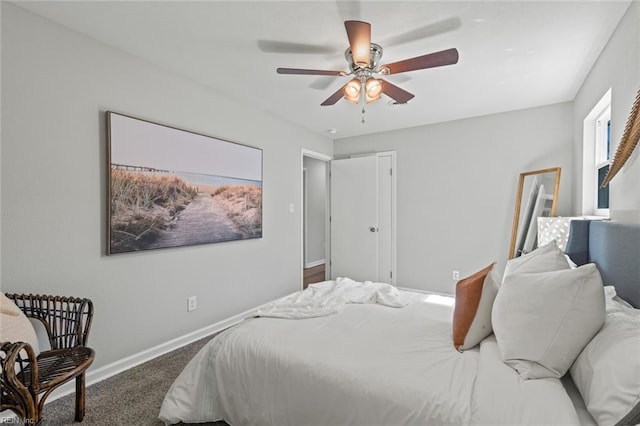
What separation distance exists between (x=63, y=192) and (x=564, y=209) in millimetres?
4645

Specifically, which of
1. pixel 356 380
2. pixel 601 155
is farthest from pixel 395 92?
pixel 601 155

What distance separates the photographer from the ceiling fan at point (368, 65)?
5.57 feet

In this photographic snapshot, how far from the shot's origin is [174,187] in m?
2.66

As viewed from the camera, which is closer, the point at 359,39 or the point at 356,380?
the point at 356,380

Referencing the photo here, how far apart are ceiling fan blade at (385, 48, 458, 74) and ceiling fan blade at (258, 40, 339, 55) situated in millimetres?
545

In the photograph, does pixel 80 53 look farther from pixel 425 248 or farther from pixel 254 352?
pixel 425 248

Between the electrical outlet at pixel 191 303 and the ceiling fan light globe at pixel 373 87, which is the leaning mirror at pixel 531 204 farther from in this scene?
the electrical outlet at pixel 191 303

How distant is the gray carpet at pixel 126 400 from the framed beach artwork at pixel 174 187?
93 centimetres

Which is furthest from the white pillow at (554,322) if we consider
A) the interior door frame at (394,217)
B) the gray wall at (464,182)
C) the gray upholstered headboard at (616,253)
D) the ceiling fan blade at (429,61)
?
the interior door frame at (394,217)

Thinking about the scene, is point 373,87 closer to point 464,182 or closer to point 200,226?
point 200,226

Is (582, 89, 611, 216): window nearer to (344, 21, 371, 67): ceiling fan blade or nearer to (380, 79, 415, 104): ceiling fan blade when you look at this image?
(380, 79, 415, 104): ceiling fan blade

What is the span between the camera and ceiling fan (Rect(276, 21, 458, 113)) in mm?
1699

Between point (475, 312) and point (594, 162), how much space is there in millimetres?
2452

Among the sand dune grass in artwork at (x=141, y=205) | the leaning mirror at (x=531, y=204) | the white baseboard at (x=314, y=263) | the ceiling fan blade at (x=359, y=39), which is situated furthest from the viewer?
the white baseboard at (x=314, y=263)
